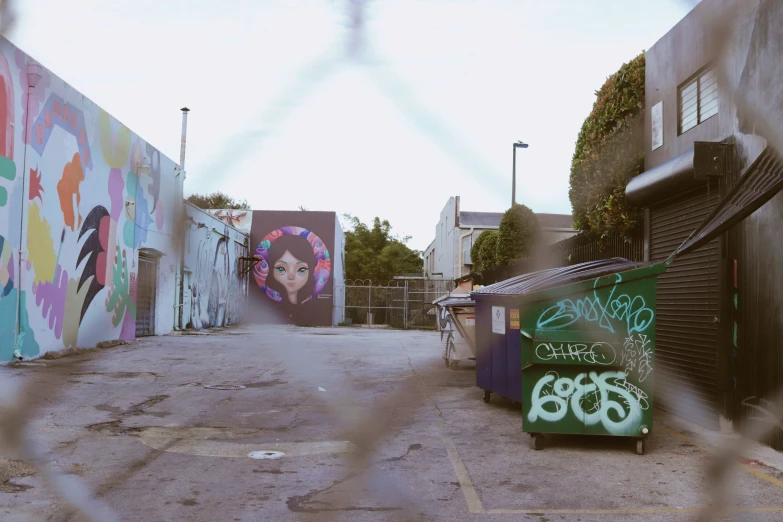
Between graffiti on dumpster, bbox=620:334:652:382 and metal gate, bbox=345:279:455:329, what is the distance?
20.7 m

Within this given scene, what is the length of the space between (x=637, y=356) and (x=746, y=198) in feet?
5.39

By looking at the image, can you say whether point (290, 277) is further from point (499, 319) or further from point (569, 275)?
point (499, 319)

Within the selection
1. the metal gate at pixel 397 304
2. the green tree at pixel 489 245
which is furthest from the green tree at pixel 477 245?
the metal gate at pixel 397 304

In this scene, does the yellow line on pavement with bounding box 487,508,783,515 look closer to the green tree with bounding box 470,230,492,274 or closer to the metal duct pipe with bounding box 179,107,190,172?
the green tree with bounding box 470,230,492,274

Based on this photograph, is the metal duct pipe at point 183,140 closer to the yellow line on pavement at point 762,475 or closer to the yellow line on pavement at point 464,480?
the yellow line on pavement at point 464,480

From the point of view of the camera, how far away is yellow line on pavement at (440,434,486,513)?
3910 mm

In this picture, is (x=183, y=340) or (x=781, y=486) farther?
(x=183, y=340)

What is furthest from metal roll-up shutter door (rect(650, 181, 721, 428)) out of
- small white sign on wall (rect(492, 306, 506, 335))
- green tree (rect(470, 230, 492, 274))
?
green tree (rect(470, 230, 492, 274))

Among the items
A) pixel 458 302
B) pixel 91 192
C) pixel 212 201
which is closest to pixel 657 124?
pixel 458 302

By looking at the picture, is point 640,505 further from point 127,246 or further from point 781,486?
point 127,246

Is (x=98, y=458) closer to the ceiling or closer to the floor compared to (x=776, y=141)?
closer to the floor

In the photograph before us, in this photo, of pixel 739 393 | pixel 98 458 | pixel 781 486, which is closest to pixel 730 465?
pixel 781 486

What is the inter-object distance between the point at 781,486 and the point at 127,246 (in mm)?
4269

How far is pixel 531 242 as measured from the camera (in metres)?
1.46
